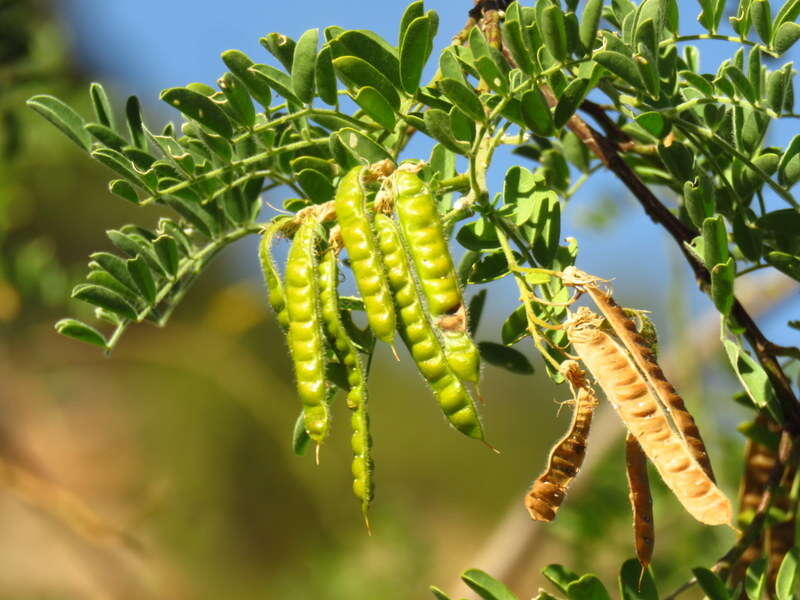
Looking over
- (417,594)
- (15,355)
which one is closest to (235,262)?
(15,355)

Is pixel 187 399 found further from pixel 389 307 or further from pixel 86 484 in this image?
pixel 389 307

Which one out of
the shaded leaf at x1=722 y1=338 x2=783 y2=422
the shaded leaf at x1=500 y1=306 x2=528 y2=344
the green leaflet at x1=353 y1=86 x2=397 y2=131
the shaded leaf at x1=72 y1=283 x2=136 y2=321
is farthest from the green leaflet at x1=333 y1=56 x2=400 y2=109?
the shaded leaf at x1=722 y1=338 x2=783 y2=422

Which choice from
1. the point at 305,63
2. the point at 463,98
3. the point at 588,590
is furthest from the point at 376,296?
the point at 588,590

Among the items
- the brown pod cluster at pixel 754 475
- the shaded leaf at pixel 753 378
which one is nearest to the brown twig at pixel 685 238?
the shaded leaf at pixel 753 378

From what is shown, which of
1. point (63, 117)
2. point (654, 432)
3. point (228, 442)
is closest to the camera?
point (654, 432)

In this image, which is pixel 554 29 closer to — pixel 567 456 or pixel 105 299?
pixel 567 456

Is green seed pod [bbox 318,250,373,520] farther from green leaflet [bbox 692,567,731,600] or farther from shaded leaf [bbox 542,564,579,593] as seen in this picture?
green leaflet [bbox 692,567,731,600]

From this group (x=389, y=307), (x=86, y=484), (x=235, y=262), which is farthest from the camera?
(x=235, y=262)

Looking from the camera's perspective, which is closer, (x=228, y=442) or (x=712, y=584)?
(x=712, y=584)
